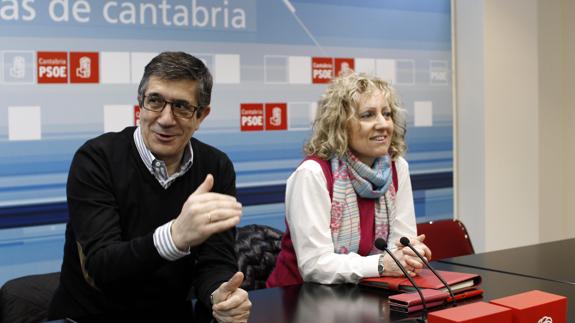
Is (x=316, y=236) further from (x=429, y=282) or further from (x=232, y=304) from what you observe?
(x=232, y=304)

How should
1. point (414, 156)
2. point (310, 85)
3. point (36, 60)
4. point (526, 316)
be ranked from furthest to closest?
1. point (414, 156)
2. point (310, 85)
3. point (36, 60)
4. point (526, 316)

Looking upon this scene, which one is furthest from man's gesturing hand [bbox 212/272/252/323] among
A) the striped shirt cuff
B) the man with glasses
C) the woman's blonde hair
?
the woman's blonde hair

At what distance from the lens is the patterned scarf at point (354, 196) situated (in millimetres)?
2768

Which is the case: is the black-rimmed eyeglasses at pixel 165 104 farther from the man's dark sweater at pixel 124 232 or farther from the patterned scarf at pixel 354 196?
the patterned scarf at pixel 354 196

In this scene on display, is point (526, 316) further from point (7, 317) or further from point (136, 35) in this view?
point (136, 35)

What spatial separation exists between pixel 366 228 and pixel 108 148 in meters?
1.11

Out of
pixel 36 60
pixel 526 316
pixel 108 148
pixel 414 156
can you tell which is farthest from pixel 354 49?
pixel 526 316

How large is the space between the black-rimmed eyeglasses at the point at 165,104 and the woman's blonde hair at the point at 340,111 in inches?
32.4

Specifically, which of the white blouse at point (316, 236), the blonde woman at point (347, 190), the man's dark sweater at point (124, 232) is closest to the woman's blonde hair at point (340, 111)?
the blonde woman at point (347, 190)

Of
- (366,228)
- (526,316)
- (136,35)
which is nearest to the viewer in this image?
(526,316)

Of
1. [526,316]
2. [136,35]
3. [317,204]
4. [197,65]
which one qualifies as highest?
[136,35]

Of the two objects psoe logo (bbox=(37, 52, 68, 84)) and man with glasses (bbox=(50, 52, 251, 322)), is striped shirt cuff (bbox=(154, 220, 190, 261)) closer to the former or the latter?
man with glasses (bbox=(50, 52, 251, 322))

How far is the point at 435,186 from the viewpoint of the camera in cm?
505

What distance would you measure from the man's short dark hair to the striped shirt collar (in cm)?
14
